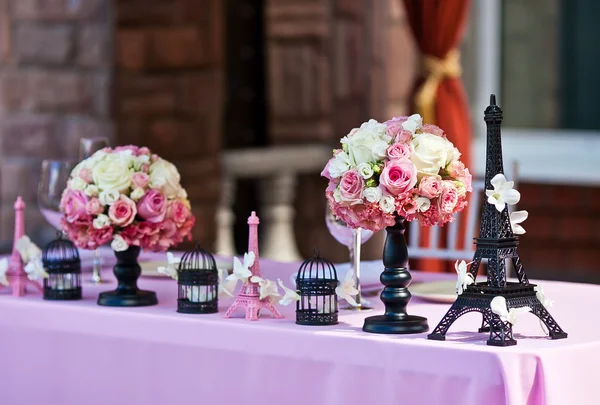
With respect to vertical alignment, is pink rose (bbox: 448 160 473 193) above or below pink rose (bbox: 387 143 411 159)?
below

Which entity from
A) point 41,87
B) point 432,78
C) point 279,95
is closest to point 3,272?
point 41,87

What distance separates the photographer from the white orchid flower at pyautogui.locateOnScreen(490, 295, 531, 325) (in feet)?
7.18

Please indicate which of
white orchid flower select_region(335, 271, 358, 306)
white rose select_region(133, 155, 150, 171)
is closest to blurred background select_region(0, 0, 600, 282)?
white rose select_region(133, 155, 150, 171)

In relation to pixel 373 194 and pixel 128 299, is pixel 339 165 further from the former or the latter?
pixel 128 299

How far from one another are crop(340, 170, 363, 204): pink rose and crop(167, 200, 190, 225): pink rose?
1.63 ft

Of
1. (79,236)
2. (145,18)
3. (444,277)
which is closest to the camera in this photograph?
(79,236)

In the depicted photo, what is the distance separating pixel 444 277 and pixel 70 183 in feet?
2.98

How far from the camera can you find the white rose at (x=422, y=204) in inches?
89.9

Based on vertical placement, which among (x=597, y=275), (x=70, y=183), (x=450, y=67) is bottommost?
(x=597, y=275)

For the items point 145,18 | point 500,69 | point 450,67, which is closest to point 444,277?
point 450,67

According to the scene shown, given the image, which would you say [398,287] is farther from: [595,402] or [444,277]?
[444,277]

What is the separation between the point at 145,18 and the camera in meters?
4.95

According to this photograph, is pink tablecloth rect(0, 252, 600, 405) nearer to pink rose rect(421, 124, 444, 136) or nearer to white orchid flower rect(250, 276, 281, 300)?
white orchid flower rect(250, 276, 281, 300)

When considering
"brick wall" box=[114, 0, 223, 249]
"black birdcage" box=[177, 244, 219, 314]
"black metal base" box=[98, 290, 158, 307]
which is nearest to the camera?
"black birdcage" box=[177, 244, 219, 314]
